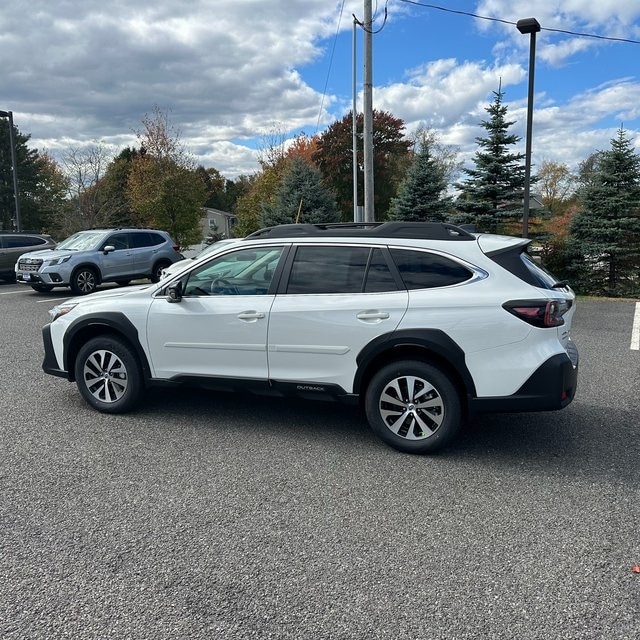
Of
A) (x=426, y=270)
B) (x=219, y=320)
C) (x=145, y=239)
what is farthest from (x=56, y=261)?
(x=426, y=270)

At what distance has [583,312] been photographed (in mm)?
11930

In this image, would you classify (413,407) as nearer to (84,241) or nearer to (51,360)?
(51,360)

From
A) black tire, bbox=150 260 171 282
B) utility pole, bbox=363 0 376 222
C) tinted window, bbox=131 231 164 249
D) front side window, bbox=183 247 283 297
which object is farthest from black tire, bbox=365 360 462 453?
tinted window, bbox=131 231 164 249

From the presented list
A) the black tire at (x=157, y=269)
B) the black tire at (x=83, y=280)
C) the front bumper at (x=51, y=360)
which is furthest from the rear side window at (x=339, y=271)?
the black tire at (x=157, y=269)

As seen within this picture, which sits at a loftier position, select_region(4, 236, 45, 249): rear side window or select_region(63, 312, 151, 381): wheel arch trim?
select_region(4, 236, 45, 249): rear side window

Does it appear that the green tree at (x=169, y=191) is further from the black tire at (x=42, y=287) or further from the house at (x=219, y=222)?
the house at (x=219, y=222)

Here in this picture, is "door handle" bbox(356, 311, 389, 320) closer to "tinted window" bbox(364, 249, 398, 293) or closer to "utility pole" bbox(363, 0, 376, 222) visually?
"tinted window" bbox(364, 249, 398, 293)

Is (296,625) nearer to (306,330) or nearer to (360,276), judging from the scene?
(306,330)

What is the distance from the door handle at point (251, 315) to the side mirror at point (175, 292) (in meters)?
0.62

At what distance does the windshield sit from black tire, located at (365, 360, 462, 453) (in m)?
12.6

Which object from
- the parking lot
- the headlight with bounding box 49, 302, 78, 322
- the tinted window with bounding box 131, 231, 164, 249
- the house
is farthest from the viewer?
the house

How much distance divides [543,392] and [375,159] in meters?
44.9

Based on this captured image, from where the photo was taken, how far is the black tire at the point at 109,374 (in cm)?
508

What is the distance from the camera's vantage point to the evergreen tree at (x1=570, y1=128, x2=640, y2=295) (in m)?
15.1
